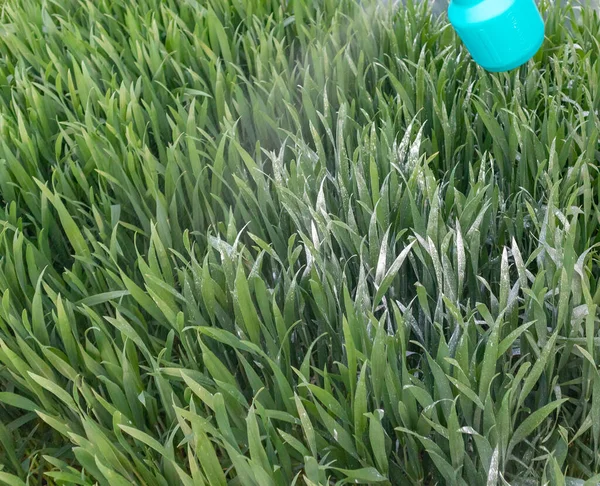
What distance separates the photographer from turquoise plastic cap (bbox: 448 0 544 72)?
966mm

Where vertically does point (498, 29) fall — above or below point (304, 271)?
above

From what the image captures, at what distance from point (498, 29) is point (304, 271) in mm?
419

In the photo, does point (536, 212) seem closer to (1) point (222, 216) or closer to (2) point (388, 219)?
(2) point (388, 219)

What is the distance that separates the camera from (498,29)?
973mm

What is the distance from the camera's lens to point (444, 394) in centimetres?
77

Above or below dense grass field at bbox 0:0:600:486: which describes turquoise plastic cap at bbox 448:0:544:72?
above

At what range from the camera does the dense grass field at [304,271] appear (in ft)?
2.55

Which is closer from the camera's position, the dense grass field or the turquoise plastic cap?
the dense grass field

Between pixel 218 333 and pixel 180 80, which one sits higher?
pixel 180 80


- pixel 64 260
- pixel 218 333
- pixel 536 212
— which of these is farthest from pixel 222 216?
pixel 536 212

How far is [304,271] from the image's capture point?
37.8 inches

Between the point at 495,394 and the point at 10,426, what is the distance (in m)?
0.63

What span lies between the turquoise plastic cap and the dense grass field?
0.46 ft

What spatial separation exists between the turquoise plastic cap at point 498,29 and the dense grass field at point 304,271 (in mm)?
141
